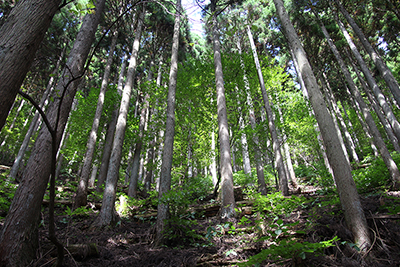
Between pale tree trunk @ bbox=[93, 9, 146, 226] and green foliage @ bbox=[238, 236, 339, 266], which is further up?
pale tree trunk @ bbox=[93, 9, 146, 226]

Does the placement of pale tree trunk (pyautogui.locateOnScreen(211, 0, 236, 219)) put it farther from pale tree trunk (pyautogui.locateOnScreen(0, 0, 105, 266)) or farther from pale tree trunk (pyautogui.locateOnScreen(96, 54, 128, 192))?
pale tree trunk (pyautogui.locateOnScreen(96, 54, 128, 192))

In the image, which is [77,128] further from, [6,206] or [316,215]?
[316,215]

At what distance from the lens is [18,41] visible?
1.55m

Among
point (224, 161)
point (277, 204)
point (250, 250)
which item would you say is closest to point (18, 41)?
point (250, 250)

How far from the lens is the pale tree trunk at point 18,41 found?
1.45 meters

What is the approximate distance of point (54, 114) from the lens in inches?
120

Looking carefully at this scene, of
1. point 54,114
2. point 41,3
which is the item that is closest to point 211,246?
point 54,114

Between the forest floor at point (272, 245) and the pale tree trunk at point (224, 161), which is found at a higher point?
the pale tree trunk at point (224, 161)

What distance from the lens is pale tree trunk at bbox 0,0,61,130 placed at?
145 centimetres

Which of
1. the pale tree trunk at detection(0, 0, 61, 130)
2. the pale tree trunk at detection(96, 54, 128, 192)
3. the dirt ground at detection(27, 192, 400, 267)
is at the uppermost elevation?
the pale tree trunk at detection(96, 54, 128, 192)

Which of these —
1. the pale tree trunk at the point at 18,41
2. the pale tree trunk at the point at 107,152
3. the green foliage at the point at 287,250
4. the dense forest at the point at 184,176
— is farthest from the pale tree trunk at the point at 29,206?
the pale tree trunk at the point at 107,152

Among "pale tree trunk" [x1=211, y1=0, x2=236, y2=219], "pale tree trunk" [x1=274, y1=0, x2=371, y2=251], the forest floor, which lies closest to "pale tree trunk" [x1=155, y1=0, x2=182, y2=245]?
the forest floor

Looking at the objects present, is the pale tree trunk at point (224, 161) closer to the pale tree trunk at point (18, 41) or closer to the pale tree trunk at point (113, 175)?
the pale tree trunk at point (113, 175)

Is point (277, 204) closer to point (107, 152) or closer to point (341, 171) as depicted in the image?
point (341, 171)
